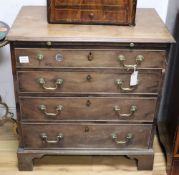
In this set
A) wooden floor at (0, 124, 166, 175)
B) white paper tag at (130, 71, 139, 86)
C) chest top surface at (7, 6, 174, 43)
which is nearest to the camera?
chest top surface at (7, 6, 174, 43)

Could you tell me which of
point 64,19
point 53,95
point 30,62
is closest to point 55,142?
point 53,95

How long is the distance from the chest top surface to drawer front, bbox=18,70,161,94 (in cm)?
18

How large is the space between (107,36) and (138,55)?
0.18m

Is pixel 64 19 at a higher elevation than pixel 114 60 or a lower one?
higher

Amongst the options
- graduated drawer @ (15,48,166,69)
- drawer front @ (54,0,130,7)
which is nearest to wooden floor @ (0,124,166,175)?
graduated drawer @ (15,48,166,69)

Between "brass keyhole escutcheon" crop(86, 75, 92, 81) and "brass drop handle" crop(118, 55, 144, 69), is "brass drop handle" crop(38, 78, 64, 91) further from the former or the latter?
"brass drop handle" crop(118, 55, 144, 69)

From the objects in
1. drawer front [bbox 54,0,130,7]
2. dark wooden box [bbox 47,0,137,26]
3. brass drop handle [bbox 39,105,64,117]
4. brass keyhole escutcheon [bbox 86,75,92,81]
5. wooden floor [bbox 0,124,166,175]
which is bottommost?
wooden floor [bbox 0,124,166,175]

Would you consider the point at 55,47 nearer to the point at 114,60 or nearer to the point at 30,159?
the point at 114,60

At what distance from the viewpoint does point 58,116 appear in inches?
68.6

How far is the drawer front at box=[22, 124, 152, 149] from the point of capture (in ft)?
5.84

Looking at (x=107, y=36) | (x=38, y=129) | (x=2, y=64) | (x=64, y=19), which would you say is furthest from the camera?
(x=2, y=64)

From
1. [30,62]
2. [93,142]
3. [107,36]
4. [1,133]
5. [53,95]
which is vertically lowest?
[1,133]

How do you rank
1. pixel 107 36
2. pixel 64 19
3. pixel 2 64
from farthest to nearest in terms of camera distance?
pixel 2 64 < pixel 64 19 < pixel 107 36

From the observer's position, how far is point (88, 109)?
1722 millimetres
